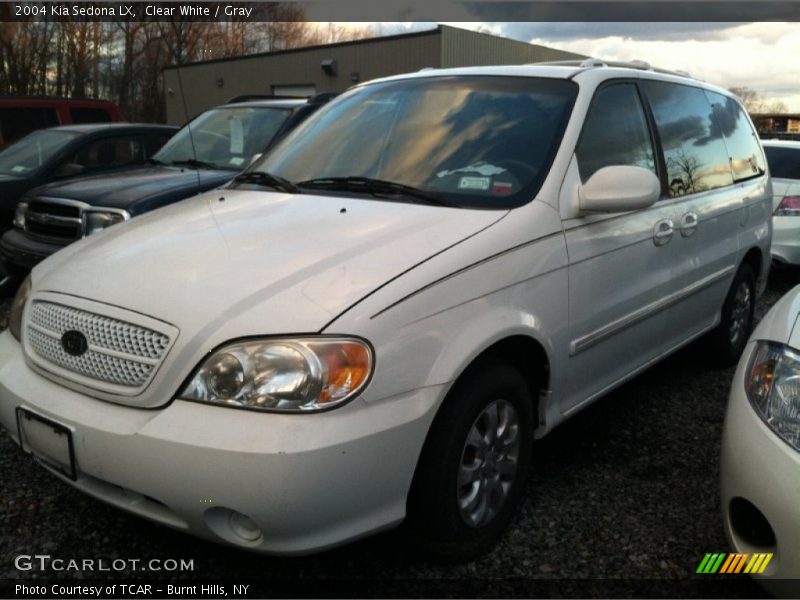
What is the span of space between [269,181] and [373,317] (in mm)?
1433

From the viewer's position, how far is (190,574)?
7.68 ft

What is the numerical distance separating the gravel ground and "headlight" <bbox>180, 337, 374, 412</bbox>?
737 millimetres

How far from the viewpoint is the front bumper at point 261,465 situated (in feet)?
6.09

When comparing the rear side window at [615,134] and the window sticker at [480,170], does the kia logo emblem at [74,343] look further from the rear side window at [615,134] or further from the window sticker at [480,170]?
the rear side window at [615,134]

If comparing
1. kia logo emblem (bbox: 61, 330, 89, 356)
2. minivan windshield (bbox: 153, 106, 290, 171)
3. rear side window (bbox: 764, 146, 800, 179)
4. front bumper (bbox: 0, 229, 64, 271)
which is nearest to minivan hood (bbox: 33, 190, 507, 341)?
kia logo emblem (bbox: 61, 330, 89, 356)

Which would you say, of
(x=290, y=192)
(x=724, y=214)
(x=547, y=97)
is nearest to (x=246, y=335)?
(x=290, y=192)

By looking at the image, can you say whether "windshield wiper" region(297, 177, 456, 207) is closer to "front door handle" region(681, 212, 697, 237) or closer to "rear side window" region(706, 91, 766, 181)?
"front door handle" region(681, 212, 697, 237)

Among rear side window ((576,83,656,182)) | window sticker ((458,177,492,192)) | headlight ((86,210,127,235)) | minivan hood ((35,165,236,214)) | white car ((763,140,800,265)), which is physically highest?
rear side window ((576,83,656,182))

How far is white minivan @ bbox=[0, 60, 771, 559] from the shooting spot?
194cm

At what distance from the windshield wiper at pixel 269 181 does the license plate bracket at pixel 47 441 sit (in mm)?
1336

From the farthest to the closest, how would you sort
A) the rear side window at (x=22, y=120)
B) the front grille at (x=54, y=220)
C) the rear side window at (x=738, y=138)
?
the rear side window at (x=22, y=120), the front grille at (x=54, y=220), the rear side window at (x=738, y=138)

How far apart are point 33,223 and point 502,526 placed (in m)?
4.16

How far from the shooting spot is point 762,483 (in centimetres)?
192

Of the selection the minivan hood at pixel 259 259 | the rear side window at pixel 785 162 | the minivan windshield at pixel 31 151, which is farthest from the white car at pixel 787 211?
the minivan windshield at pixel 31 151
